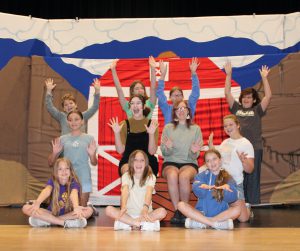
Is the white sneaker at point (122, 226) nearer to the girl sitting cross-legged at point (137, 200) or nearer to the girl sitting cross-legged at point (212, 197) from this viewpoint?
the girl sitting cross-legged at point (137, 200)

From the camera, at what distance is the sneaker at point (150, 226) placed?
4000 mm

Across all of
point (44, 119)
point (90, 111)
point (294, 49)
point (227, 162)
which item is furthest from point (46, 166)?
point (294, 49)

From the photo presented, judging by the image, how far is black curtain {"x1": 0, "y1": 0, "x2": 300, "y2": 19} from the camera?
7102mm

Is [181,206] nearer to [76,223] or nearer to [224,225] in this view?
[224,225]

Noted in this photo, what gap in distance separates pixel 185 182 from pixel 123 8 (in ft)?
10.9

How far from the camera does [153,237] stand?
11.8 ft

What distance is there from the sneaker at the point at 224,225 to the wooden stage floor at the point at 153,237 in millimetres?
71

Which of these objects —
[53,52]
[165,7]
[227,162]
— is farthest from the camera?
[165,7]

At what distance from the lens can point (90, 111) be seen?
540cm

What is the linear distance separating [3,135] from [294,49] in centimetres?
317

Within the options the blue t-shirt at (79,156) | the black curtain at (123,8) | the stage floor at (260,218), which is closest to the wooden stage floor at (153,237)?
the stage floor at (260,218)

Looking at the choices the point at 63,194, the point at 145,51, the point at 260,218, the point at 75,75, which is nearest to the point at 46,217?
the point at 63,194

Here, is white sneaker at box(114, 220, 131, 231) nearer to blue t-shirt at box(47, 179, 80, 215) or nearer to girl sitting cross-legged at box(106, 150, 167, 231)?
girl sitting cross-legged at box(106, 150, 167, 231)

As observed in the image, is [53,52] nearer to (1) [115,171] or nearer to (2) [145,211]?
(1) [115,171]
